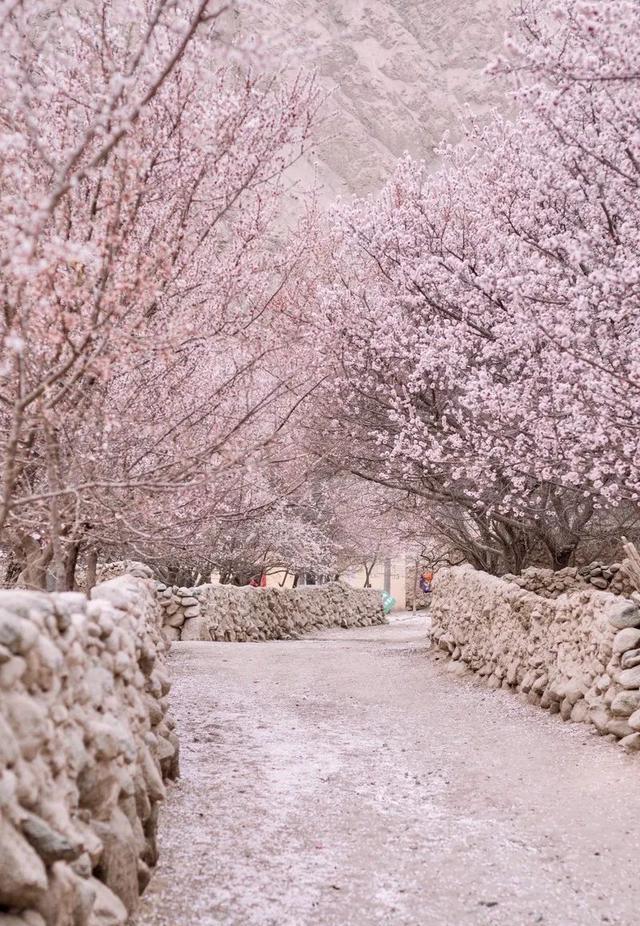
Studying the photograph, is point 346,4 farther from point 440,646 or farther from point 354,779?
point 354,779

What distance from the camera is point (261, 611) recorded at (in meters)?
22.2

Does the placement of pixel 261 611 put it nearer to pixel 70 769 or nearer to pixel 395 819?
pixel 395 819

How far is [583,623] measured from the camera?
838 cm

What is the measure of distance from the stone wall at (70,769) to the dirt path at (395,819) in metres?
0.47

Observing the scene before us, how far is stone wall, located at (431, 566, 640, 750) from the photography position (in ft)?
24.2

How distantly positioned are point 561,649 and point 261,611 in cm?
1407

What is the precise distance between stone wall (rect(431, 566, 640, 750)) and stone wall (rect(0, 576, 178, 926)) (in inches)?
180


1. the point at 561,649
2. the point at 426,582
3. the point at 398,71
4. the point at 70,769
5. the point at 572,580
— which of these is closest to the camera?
the point at 70,769

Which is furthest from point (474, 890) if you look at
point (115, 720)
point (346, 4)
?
point (346, 4)

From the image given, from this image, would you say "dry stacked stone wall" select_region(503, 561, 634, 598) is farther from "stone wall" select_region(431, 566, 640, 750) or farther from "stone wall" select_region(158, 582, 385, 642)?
"stone wall" select_region(158, 582, 385, 642)

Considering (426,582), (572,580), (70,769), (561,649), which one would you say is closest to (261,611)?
(572,580)

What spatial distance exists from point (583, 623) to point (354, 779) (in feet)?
10.1

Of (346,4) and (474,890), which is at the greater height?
(346,4)

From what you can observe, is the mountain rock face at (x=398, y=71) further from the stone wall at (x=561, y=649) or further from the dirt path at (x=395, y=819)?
the dirt path at (x=395, y=819)
